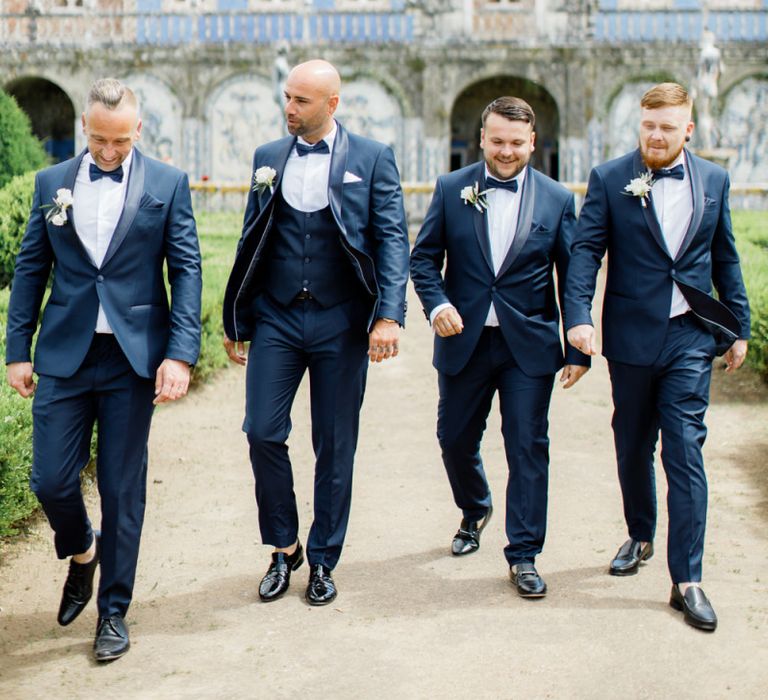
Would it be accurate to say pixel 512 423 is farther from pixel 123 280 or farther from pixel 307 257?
pixel 123 280

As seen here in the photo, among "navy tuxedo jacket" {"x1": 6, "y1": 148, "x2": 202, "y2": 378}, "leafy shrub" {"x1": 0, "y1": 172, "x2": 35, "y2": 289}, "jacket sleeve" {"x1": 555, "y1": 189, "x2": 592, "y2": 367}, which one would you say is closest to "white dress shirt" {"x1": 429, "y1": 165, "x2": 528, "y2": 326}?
"jacket sleeve" {"x1": 555, "y1": 189, "x2": 592, "y2": 367}

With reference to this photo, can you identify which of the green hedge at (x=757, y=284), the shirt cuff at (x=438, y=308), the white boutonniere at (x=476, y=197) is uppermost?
the white boutonniere at (x=476, y=197)

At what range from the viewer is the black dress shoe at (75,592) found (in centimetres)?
486

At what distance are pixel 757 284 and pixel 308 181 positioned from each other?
6275 millimetres

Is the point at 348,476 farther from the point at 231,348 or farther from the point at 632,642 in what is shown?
the point at 632,642

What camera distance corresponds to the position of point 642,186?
16.9 ft

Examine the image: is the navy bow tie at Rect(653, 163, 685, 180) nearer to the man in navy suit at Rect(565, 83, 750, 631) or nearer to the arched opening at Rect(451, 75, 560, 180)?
the man in navy suit at Rect(565, 83, 750, 631)

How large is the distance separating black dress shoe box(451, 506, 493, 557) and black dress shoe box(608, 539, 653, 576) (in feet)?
2.29

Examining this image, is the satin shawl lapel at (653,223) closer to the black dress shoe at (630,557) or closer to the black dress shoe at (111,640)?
the black dress shoe at (630,557)

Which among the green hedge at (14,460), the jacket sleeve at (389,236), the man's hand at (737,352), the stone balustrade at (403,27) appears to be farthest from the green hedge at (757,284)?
the stone balustrade at (403,27)

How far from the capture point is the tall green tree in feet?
50.2

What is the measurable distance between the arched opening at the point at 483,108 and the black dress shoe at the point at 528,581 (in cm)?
2172

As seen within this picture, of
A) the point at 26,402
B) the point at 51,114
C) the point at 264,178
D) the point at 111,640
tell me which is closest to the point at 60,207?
the point at 264,178

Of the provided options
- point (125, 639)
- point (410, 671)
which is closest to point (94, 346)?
point (125, 639)
